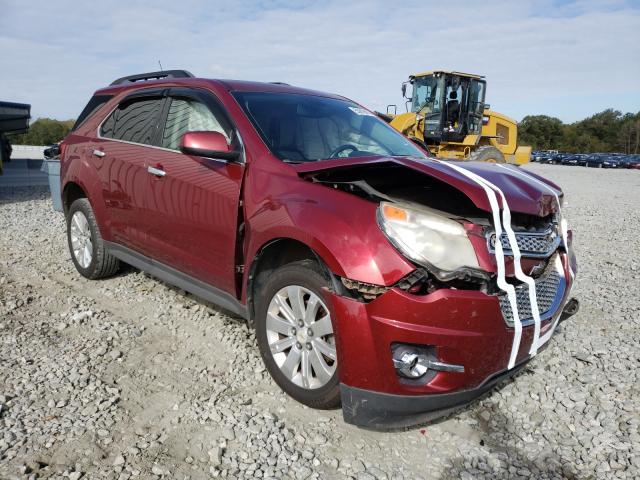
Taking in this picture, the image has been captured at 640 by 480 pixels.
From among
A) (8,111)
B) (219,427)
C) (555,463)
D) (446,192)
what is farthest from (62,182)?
(8,111)

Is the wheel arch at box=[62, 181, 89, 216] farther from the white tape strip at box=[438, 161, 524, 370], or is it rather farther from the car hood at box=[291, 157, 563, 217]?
the white tape strip at box=[438, 161, 524, 370]

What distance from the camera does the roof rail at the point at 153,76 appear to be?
445 cm

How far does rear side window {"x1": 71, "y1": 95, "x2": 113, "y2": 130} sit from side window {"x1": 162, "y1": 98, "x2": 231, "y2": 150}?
4.22 ft

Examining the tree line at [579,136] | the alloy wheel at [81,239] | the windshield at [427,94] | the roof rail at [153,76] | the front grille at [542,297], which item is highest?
the tree line at [579,136]

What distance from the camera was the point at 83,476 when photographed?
7.41 feet

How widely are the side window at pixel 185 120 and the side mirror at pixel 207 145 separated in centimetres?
37

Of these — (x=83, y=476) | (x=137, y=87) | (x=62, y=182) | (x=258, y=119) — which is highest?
(x=137, y=87)

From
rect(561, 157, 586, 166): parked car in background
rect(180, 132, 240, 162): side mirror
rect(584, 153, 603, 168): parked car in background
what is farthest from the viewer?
rect(561, 157, 586, 166): parked car in background

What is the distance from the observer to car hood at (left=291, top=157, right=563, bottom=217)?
238 cm

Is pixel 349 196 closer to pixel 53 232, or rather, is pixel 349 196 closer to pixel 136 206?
pixel 136 206

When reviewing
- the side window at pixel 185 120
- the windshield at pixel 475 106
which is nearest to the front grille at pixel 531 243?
the side window at pixel 185 120

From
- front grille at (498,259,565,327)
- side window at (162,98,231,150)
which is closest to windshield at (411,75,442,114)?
side window at (162,98,231,150)

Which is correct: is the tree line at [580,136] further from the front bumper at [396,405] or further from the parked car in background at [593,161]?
the front bumper at [396,405]

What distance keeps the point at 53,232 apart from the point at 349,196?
628cm
